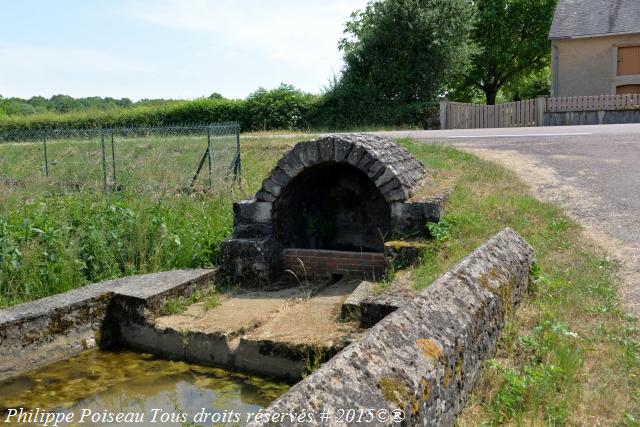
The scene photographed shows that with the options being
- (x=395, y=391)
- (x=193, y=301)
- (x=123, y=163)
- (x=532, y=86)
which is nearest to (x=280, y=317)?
(x=193, y=301)

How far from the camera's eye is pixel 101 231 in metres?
8.51

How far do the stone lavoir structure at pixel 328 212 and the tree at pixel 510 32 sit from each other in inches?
1137

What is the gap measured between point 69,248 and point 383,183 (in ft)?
13.7

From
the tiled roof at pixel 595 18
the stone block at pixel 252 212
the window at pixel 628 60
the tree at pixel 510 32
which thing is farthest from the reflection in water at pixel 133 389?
the tree at pixel 510 32

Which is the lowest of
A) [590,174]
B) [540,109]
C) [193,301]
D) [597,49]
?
[193,301]

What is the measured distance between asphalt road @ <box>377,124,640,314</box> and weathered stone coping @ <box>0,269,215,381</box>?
4931mm

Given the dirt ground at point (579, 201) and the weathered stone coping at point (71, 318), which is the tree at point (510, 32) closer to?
the dirt ground at point (579, 201)

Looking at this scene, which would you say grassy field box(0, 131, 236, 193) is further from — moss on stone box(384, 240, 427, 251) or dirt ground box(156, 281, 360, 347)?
moss on stone box(384, 240, 427, 251)

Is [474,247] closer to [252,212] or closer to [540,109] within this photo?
[252,212]

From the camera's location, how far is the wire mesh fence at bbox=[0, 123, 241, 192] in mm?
12547

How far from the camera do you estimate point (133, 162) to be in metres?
15.0

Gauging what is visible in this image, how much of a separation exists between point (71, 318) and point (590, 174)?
27.8ft

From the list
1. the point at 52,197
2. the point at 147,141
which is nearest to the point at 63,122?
the point at 147,141

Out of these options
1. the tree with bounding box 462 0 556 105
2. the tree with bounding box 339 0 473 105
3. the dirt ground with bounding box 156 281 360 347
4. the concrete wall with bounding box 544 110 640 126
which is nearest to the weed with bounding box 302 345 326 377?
the dirt ground with bounding box 156 281 360 347
